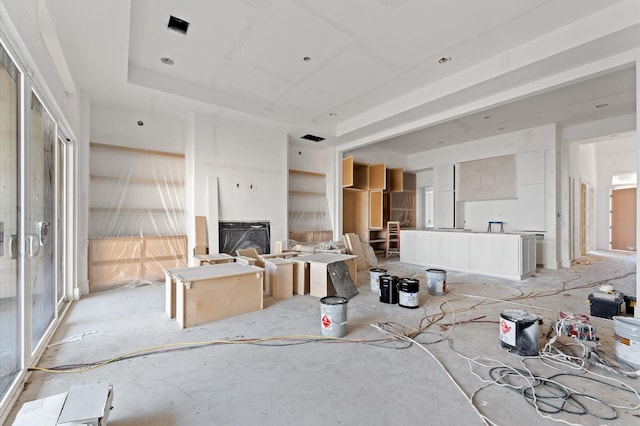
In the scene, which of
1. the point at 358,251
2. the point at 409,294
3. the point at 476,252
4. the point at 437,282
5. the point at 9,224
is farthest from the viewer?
the point at 358,251

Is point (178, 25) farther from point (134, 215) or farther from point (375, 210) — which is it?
point (375, 210)

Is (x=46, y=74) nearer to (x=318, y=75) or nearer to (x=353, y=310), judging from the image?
(x=318, y=75)

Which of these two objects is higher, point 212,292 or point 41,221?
point 41,221

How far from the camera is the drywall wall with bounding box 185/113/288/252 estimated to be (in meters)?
5.09

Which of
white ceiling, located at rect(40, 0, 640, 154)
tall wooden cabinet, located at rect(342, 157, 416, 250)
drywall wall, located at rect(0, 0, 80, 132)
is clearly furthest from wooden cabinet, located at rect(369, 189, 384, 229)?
drywall wall, located at rect(0, 0, 80, 132)

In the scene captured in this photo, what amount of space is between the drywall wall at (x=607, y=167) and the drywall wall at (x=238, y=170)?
1102 cm

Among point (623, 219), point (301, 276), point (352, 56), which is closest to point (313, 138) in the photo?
point (352, 56)

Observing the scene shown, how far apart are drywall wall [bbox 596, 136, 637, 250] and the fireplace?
454 inches

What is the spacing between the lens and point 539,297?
12.8ft

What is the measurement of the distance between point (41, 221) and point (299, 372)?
2.65 m

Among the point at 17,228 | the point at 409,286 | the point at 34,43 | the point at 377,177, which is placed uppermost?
the point at 34,43

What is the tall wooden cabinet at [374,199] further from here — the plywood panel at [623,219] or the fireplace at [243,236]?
the plywood panel at [623,219]

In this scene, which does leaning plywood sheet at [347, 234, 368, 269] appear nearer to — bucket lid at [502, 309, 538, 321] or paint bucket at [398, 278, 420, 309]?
paint bucket at [398, 278, 420, 309]

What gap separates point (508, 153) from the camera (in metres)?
6.73
